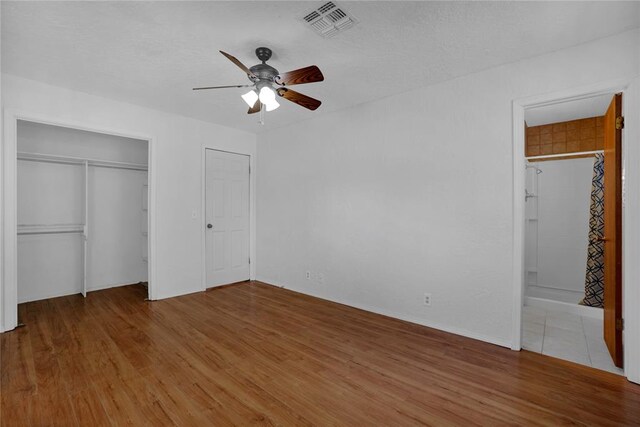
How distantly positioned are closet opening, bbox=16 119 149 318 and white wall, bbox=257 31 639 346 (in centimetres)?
260

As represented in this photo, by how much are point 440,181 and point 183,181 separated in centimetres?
349

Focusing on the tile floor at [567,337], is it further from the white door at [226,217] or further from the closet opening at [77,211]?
the closet opening at [77,211]

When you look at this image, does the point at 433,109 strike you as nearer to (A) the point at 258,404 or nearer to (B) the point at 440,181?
(B) the point at 440,181

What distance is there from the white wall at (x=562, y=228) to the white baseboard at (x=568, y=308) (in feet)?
2.60

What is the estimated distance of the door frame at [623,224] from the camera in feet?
7.27

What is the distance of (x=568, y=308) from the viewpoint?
3695 millimetres

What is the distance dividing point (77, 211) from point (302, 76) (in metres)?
4.18

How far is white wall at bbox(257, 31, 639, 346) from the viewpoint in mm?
2777

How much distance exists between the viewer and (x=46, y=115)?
3.27m

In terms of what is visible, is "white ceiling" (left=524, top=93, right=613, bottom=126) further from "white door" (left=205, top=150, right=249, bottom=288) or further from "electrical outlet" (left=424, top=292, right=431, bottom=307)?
"white door" (left=205, top=150, right=249, bottom=288)

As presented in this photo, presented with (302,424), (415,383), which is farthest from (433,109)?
(302,424)

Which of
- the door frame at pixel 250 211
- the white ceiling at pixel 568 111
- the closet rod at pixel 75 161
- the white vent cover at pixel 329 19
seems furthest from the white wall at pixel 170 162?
the white ceiling at pixel 568 111

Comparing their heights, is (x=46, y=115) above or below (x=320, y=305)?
above

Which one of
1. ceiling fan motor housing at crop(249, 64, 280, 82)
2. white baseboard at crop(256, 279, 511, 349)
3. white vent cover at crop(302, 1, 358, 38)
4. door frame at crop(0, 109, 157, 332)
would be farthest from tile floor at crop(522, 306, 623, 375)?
door frame at crop(0, 109, 157, 332)
